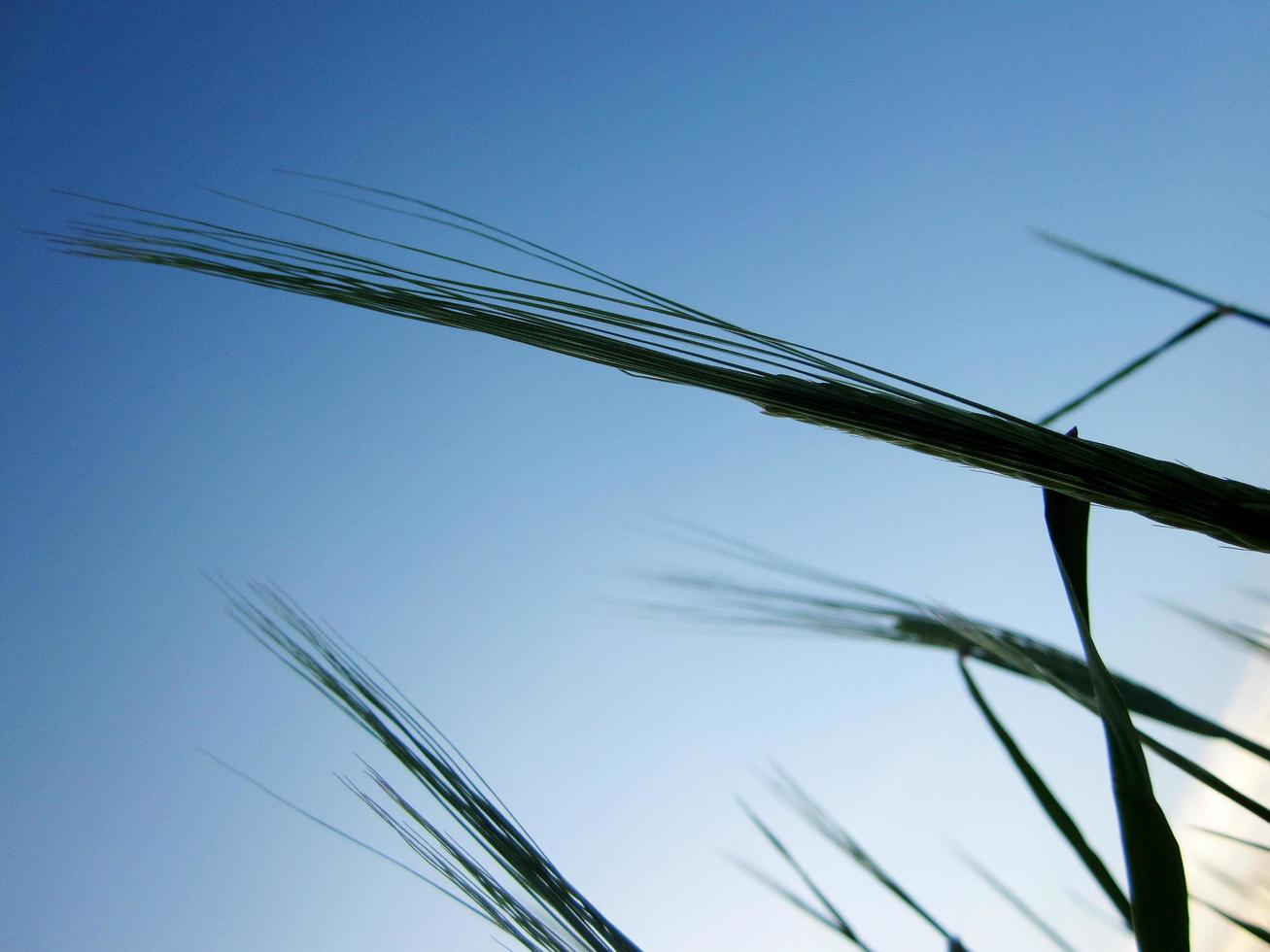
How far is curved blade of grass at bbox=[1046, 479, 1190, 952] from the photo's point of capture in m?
0.21

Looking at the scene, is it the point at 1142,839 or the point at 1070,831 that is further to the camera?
the point at 1070,831

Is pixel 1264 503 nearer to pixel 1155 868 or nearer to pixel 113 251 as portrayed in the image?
pixel 1155 868

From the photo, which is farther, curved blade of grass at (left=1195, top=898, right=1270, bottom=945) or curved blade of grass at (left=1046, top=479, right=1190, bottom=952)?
curved blade of grass at (left=1195, top=898, right=1270, bottom=945)

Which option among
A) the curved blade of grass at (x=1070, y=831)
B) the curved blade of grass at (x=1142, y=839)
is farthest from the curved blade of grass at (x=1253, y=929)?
the curved blade of grass at (x=1142, y=839)

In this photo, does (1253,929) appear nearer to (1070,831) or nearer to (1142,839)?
(1070,831)

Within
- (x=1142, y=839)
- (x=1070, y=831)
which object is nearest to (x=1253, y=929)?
(x=1070, y=831)

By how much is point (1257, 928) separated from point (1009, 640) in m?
0.15

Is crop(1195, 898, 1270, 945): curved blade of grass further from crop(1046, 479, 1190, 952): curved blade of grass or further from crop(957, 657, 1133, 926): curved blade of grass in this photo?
crop(1046, 479, 1190, 952): curved blade of grass

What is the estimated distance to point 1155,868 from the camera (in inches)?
8.3

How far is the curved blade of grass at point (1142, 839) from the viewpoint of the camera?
211 mm

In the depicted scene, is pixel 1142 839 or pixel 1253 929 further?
pixel 1253 929

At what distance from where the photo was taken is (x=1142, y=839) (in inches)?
8.4

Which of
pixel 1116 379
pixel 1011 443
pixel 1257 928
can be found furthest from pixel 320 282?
pixel 1257 928

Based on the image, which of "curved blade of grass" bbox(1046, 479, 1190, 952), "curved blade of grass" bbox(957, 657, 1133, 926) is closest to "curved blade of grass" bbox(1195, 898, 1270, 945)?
"curved blade of grass" bbox(957, 657, 1133, 926)
